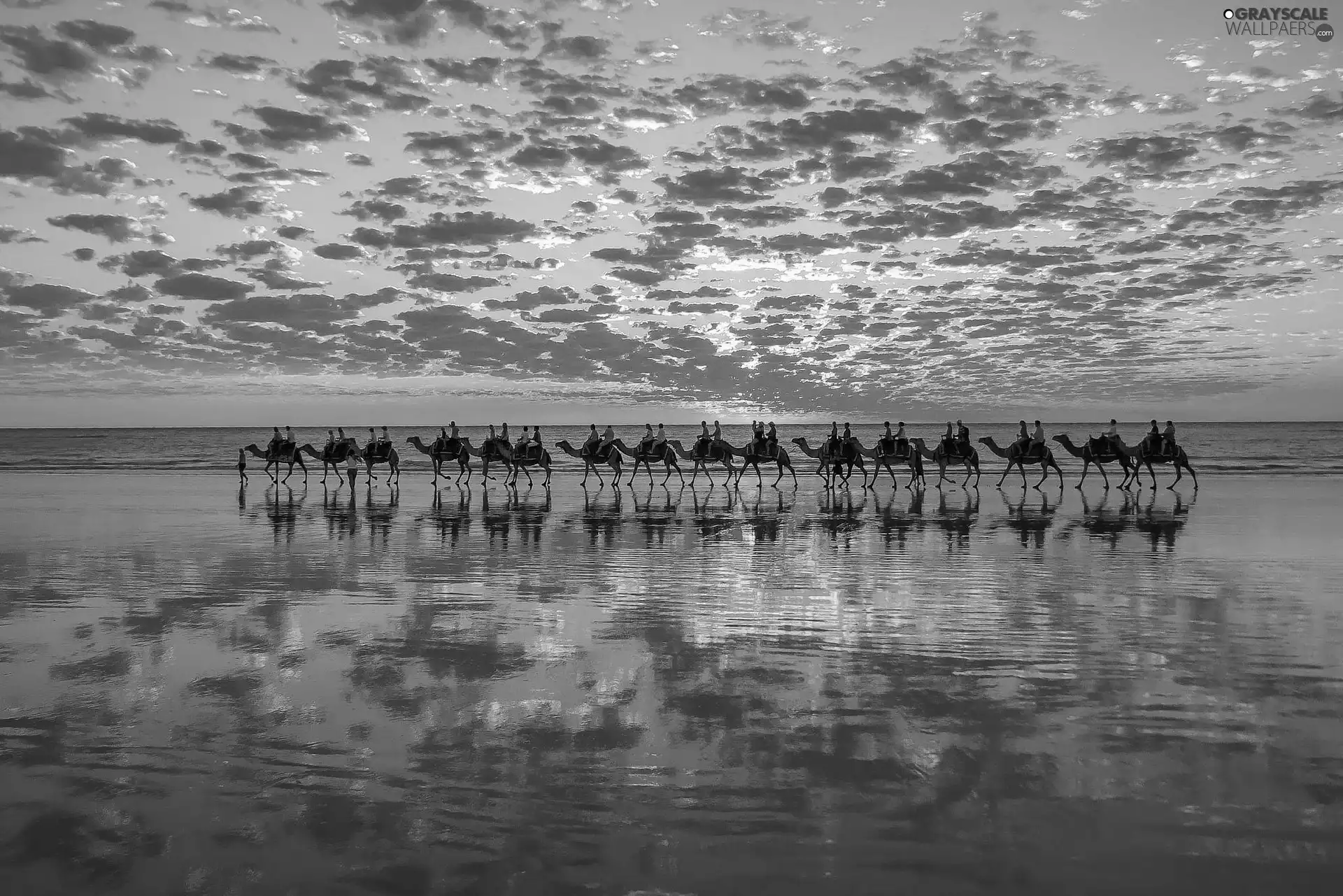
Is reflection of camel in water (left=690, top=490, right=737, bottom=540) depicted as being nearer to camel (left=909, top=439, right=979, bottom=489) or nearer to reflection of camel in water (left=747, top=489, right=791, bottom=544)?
reflection of camel in water (left=747, top=489, right=791, bottom=544)

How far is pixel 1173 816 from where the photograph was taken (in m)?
4.16

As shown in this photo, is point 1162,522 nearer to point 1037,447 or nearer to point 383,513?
point 1037,447

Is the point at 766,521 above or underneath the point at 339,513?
above

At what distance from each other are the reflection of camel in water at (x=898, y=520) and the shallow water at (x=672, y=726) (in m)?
3.46

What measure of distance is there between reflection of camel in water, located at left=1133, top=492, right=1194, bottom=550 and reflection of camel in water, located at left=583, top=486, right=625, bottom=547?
920 cm

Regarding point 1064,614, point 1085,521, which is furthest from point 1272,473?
point 1064,614

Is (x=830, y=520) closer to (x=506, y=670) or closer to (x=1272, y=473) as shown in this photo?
(x=506, y=670)

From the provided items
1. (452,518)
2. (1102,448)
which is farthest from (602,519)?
(1102,448)

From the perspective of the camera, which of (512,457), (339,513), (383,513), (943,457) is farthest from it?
(943,457)

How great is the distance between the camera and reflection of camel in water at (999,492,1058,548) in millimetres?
15109

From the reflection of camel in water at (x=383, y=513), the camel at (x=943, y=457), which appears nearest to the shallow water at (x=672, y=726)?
the reflection of camel in water at (x=383, y=513)

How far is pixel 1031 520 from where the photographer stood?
18547 millimetres

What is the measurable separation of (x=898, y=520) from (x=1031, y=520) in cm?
283

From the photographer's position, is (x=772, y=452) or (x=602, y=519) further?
(x=772, y=452)
